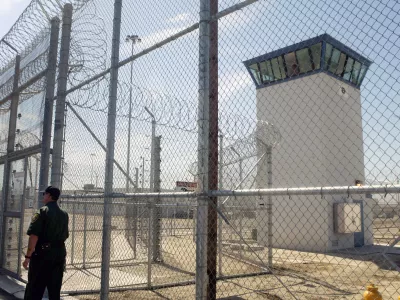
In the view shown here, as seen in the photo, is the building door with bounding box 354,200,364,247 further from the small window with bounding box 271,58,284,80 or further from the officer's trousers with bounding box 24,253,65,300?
the officer's trousers with bounding box 24,253,65,300

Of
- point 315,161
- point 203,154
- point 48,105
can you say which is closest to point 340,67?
point 315,161

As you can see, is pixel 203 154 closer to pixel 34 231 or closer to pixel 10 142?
pixel 34 231

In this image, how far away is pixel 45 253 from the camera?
15.6 feet

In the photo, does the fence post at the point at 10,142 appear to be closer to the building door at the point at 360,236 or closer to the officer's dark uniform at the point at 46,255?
the officer's dark uniform at the point at 46,255

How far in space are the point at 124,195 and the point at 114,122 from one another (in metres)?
0.92

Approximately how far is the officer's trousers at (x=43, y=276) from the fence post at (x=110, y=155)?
2.00 ft

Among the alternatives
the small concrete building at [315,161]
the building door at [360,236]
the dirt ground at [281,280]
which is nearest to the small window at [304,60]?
the small concrete building at [315,161]

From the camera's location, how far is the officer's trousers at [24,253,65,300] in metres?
4.69

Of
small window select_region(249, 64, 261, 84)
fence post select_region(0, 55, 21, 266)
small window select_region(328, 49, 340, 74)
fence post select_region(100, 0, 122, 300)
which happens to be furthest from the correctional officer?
small window select_region(328, 49, 340, 74)

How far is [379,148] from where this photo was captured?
319cm

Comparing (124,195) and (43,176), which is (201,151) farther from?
(43,176)

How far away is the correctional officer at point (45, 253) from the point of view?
185 inches

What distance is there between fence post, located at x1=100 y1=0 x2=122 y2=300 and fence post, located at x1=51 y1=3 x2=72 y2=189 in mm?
1405

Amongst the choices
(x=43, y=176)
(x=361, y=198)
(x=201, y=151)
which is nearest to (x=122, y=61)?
(x=201, y=151)
